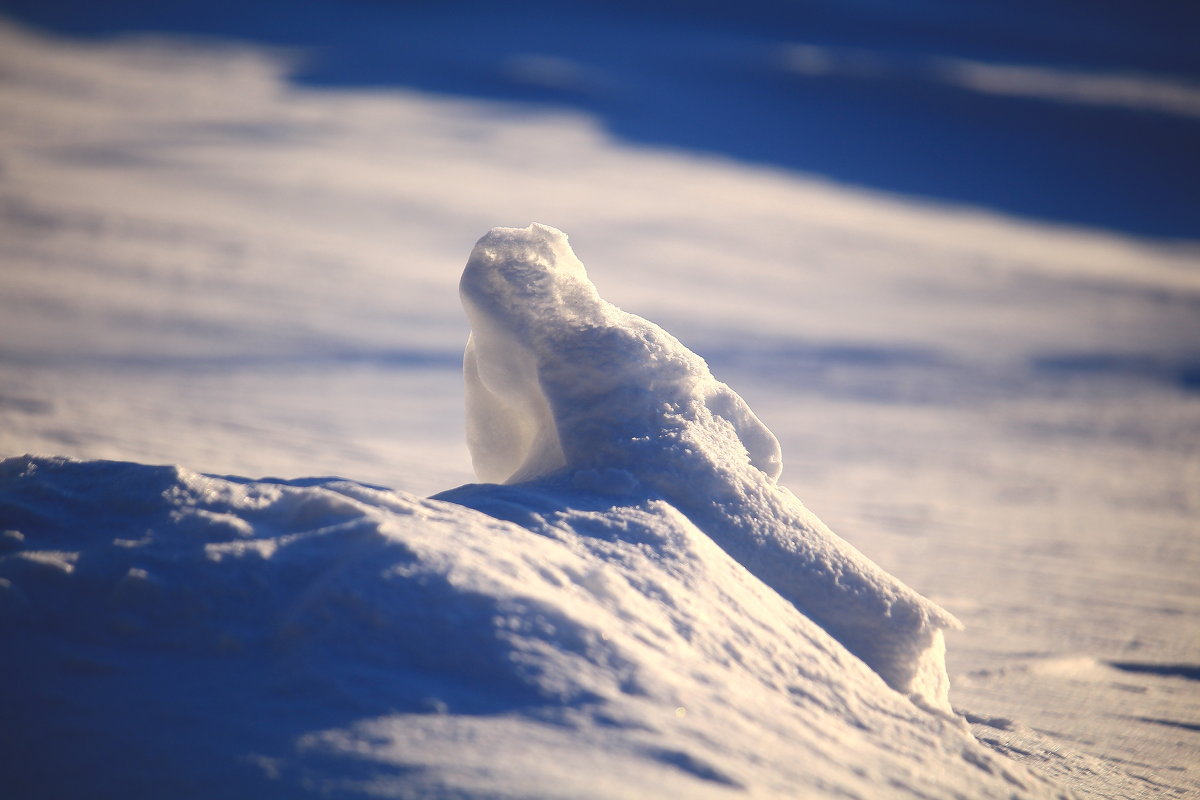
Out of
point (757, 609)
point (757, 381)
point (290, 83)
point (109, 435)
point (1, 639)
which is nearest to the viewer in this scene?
point (1, 639)

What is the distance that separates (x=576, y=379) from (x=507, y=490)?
36 cm

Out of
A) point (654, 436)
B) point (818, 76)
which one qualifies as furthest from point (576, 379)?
point (818, 76)

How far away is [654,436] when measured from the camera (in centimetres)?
292

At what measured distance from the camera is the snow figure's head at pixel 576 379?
2.93m

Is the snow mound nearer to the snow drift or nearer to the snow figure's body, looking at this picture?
the snow drift

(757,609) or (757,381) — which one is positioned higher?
(757,381)

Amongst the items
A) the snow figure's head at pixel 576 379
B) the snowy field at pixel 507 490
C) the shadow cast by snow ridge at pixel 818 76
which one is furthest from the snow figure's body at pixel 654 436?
the shadow cast by snow ridge at pixel 818 76

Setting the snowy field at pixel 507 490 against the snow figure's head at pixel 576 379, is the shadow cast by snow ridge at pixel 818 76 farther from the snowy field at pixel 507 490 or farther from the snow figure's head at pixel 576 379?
the snow figure's head at pixel 576 379

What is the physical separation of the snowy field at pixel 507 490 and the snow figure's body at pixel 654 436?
152 mm

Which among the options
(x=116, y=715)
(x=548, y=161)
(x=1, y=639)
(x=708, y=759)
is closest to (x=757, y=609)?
(x=708, y=759)

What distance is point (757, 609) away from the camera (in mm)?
2529

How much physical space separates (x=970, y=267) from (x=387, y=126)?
845cm

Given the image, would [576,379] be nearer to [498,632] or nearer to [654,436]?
[654,436]

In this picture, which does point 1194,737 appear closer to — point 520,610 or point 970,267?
point 520,610
